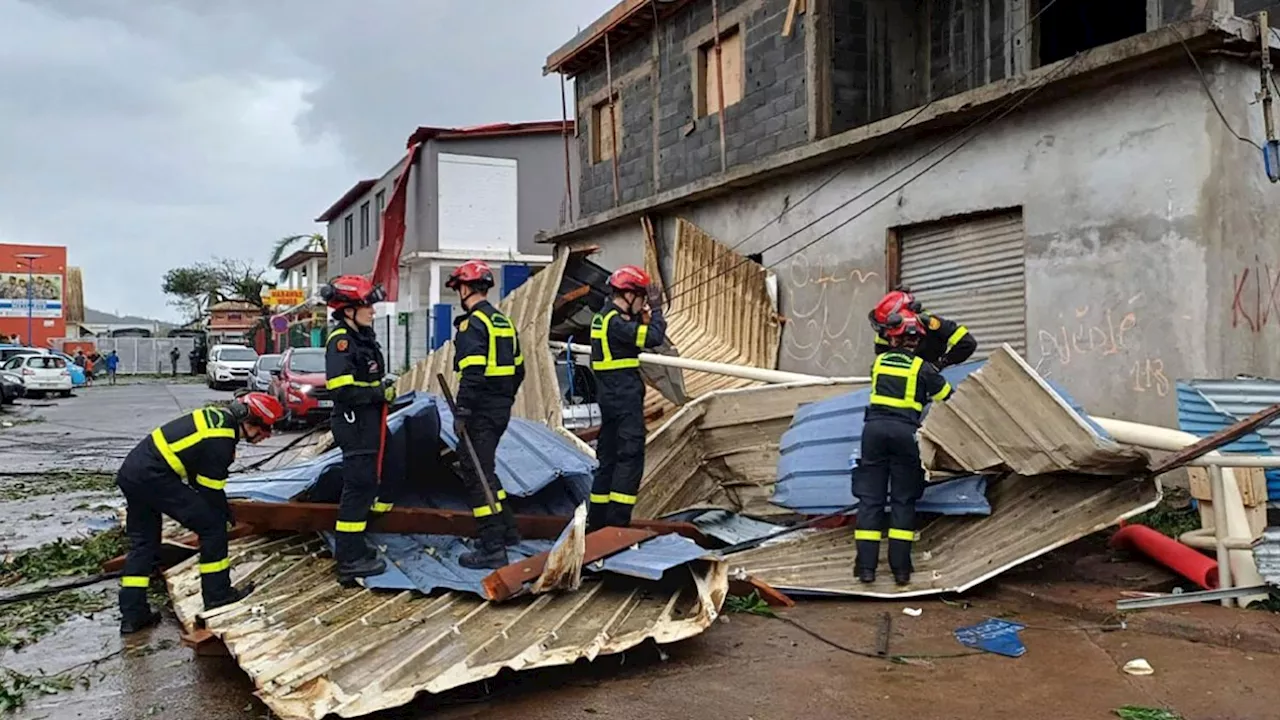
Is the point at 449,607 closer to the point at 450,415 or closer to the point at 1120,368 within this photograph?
the point at 450,415

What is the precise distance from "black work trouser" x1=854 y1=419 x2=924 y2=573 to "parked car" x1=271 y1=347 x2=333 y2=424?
1184 centimetres

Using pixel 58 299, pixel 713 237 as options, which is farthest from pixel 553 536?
pixel 58 299

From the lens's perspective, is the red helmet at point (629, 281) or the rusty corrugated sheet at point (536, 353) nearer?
the red helmet at point (629, 281)

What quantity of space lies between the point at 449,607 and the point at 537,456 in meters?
1.85

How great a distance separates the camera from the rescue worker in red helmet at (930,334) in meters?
5.95

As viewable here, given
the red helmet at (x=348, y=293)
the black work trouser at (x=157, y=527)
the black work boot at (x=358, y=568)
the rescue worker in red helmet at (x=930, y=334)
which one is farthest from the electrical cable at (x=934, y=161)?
the black work trouser at (x=157, y=527)

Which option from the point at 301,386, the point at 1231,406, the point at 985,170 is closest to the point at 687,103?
the point at 985,170

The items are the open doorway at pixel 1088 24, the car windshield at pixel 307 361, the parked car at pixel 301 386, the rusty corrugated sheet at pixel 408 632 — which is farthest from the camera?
the car windshield at pixel 307 361

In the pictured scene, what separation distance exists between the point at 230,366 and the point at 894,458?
28103 mm

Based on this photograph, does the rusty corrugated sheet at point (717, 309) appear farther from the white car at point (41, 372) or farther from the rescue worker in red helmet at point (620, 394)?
the white car at point (41, 372)

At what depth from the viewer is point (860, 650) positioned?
462 cm

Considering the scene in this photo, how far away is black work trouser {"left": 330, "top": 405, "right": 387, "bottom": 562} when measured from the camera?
5.20 meters

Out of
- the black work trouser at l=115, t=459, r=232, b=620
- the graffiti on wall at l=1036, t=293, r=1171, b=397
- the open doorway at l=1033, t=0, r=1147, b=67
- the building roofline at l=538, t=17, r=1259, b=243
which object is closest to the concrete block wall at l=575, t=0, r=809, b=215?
the building roofline at l=538, t=17, r=1259, b=243

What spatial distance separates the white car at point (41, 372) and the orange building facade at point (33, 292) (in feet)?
81.4
